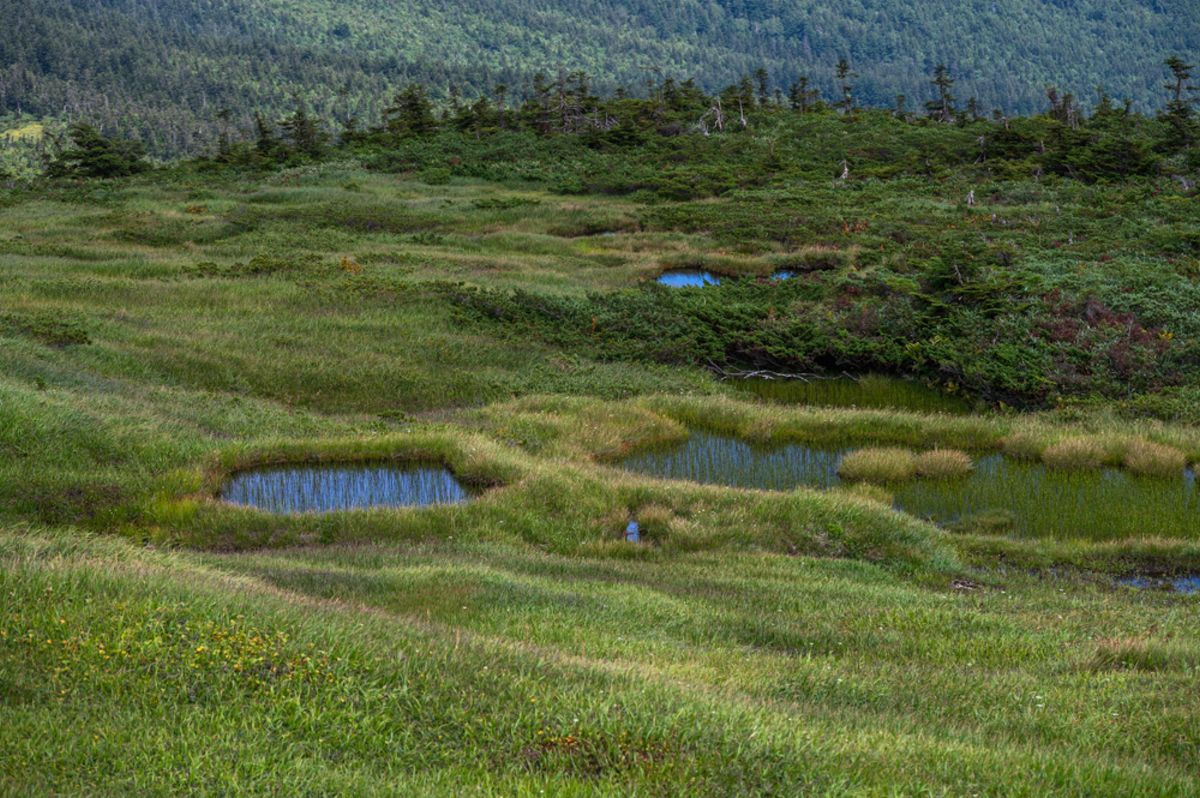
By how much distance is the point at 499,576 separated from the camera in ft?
50.0

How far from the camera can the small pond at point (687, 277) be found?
4625 cm

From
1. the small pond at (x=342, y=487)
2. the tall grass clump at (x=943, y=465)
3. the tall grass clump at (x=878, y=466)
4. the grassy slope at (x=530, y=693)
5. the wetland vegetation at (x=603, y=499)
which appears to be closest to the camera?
the grassy slope at (x=530, y=693)

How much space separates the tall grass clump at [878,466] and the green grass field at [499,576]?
1.59 metres

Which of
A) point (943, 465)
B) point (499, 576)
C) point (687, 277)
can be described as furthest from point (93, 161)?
point (499, 576)

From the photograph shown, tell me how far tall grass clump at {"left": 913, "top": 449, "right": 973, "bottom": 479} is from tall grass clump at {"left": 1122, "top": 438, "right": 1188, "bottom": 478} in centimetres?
346

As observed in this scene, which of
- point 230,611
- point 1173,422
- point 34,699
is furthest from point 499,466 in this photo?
point 1173,422

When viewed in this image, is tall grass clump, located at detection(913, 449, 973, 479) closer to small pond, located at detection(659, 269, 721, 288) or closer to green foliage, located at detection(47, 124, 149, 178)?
small pond, located at detection(659, 269, 721, 288)

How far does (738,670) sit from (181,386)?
21276 millimetres

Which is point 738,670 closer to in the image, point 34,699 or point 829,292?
point 34,699

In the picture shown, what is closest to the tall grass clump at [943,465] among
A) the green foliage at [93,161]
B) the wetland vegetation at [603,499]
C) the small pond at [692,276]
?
the wetland vegetation at [603,499]

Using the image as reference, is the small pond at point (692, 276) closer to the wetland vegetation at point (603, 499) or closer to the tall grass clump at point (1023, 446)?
the wetland vegetation at point (603, 499)

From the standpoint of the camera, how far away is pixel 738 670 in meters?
10.8

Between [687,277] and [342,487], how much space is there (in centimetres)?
2768

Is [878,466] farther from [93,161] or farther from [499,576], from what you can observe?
[93,161]
